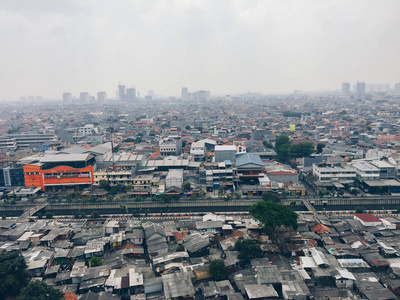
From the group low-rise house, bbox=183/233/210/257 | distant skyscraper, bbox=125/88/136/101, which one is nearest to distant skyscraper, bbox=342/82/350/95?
distant skyscraper, bbox=125/88/136/101

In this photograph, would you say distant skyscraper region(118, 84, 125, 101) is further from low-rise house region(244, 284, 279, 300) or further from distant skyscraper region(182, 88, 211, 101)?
low-rise house region(244, 284, 279, 300)

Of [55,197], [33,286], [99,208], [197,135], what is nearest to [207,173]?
[99,208]

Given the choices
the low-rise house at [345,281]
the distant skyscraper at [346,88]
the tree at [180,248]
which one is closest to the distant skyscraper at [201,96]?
the distant skyscraper at [346,88]

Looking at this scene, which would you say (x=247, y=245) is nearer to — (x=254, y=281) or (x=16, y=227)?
(x=254, y=281)

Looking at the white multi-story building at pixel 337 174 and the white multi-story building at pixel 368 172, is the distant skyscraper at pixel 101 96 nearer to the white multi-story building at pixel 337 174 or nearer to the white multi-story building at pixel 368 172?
the white multi-story building at pixel 337 174

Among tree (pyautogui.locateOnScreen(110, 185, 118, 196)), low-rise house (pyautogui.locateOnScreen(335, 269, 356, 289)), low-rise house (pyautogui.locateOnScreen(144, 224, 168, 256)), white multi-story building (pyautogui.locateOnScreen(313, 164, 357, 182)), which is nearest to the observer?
low-rise house (pyautogui.locateOnScreen(335, 269, 356, 289))

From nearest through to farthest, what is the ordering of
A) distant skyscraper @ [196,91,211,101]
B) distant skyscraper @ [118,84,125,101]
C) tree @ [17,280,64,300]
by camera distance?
tree @ [17,280,64,300]
distant skyscraper @ [196,91,211,101]
distant skyscraper @ [118,84,125,101]
